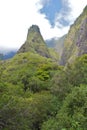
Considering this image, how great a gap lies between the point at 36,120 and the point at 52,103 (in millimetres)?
5473

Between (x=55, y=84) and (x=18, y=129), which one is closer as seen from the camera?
(x=18, y=129)

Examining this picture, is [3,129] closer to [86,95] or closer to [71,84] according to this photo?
[86,95]

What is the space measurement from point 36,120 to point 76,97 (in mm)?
16607

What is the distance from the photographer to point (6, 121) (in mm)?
46812

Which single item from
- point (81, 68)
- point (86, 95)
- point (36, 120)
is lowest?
point (36, 120)

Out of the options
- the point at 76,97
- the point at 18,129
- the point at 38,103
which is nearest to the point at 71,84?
the point at 38,103

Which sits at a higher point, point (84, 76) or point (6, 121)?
point (84, 76)

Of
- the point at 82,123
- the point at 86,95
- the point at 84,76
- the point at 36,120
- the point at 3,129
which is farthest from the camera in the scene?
the point at 84,76

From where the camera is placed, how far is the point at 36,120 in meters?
76.6

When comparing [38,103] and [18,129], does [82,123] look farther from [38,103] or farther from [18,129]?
[38,103]

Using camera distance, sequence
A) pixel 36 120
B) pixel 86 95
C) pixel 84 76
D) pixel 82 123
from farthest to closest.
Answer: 1. pixel 84 76
2. pixel 36 120
3. pixel 86 95
4. pixel 82 123

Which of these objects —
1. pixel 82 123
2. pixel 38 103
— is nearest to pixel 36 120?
pixel 38 103

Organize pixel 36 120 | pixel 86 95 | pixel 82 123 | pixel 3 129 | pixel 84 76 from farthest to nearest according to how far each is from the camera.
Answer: pixel 84 76 < pixel 36 120 < pixel 86 95 < pixel 82 123 < pixel 3 129

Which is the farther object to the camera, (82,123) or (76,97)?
(76,97)
